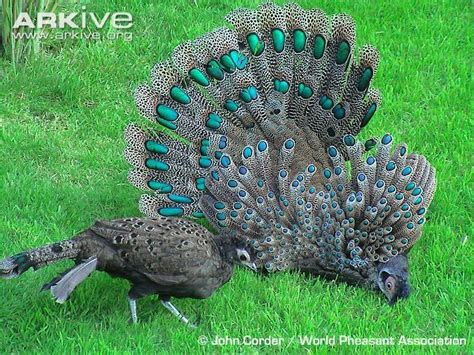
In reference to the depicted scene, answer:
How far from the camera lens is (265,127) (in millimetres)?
6109

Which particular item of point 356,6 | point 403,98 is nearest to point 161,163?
point 403,98

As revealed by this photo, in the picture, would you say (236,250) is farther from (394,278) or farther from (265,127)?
(265,127)

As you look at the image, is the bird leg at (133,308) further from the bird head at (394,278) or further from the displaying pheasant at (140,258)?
the bird head at (394,278)

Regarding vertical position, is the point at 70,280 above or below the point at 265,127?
below

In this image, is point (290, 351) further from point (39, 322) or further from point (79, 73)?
point (79, 73)

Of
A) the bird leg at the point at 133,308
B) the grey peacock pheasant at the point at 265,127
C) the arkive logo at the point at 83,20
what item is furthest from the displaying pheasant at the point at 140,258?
the arkive logo at the point at 83,20

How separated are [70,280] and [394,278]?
5.87 ft

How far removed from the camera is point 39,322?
17.0ft

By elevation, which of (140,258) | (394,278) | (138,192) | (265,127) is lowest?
(138,192)

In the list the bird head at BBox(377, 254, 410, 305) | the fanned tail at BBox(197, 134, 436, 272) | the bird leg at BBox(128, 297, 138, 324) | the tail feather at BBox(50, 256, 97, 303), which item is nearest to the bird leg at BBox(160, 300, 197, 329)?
the bird leg at BBox(128, 297, 138, 324)

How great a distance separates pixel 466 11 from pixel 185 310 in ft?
15.1

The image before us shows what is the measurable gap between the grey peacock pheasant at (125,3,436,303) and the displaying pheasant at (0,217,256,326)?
69 cm

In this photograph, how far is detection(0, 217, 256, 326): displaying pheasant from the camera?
16.4 feet

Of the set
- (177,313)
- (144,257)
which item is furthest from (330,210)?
(144,257)
